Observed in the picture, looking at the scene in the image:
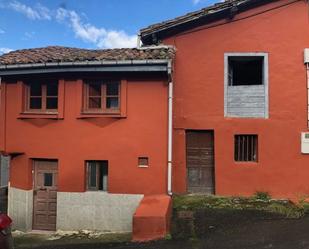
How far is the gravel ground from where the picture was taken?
8883 mm

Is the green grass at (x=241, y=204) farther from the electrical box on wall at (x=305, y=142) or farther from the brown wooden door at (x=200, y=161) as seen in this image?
the electrical box on wall at (x=305, y=142)

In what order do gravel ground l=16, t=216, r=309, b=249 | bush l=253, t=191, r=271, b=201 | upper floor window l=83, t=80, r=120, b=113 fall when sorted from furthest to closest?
bush l=253, t=191, r=271, b=201, upper floor window l=83, t=80, r=120, b=113, gravel ground l=16, t=216, r=309, b=249

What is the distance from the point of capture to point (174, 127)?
44.5 feet

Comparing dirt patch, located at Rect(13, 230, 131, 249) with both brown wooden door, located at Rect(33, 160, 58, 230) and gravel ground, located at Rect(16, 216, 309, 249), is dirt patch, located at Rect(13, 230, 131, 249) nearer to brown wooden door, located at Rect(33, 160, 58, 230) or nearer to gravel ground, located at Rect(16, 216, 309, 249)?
gravel ground, located at Rect(16, 216, 309, 249)

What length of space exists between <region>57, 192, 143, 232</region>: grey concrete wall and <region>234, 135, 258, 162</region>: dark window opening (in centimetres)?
342

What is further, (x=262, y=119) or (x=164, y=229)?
(x=262, y=119)

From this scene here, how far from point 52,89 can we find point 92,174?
281cm

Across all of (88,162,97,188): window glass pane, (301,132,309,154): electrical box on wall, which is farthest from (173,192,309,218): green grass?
(88,162,97,188): window glass pane

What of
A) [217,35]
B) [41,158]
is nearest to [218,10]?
[217,35]

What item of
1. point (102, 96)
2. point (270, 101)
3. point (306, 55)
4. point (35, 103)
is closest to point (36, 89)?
point (35, 103)

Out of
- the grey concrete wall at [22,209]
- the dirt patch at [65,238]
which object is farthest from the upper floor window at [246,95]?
the grey concrete wall at [22,209]

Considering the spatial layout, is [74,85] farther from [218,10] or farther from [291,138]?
[291,138]

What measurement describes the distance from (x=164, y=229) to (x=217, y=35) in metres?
6.47

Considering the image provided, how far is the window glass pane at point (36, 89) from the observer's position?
13.4 m
